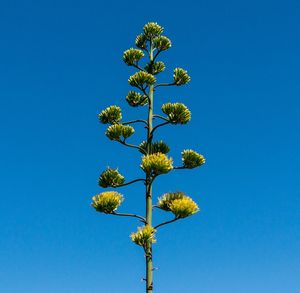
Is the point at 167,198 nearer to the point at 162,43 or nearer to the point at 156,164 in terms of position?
the point at 156,164

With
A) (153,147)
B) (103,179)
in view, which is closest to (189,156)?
(153,147)

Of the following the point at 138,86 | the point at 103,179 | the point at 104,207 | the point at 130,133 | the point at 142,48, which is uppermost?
the point at 142,48

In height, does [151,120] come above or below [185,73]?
below

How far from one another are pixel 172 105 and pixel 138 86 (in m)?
1.10

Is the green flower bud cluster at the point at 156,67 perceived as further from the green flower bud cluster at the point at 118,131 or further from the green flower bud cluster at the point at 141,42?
the green flower bud cluster at the point at 118,131

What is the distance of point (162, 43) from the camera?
14992 millimetres

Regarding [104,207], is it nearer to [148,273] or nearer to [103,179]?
[103,179]

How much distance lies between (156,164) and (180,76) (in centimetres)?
339

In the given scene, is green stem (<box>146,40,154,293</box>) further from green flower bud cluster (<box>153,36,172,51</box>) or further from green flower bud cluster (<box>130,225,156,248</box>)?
green flower bud cluster (<box>153,36,172,51</box>)

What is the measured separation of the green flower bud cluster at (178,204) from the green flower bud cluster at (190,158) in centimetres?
103

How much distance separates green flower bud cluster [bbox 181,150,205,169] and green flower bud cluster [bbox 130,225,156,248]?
88.6 inches

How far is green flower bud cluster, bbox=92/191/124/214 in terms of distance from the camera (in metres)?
12.4

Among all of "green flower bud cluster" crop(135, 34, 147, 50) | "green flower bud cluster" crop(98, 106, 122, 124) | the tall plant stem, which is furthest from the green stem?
"green flower bud cluster" crop(135, 34, 147, 50)

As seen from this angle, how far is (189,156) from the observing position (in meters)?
13.4
